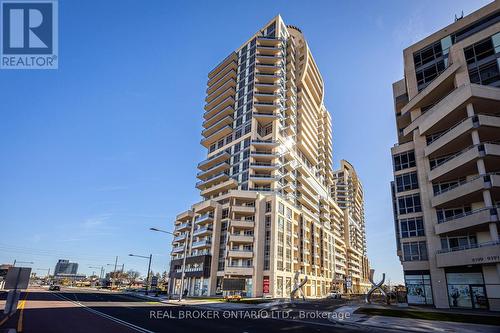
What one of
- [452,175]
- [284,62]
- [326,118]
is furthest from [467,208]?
[326,118]

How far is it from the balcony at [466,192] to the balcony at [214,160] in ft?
164

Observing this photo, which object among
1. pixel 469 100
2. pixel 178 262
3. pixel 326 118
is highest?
pixel 326 118

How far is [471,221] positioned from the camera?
102 ft

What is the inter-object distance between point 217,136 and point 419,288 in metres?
60.4

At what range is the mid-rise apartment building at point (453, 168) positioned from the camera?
31.2m

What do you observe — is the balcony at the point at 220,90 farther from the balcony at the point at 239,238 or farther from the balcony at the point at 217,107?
the balcony at the point at 239,238

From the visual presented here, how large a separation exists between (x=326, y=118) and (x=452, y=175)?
83.0 metres

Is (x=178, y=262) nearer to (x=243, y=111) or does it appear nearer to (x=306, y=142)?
(x=243, y=111)

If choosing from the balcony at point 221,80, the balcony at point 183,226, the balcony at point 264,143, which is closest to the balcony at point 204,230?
the balcony at point 183,226

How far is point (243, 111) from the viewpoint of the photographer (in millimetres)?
79375

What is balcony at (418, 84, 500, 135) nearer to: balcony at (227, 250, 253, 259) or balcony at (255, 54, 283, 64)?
balcony at (227, 250, 253, 259)

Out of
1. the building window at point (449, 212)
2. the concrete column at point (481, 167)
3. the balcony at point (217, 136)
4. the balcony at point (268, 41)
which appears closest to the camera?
the concrete column at point (481, 167)

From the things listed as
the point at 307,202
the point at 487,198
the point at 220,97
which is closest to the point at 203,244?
the point at 307,202

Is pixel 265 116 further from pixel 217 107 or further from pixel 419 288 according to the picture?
pixel 419 288
